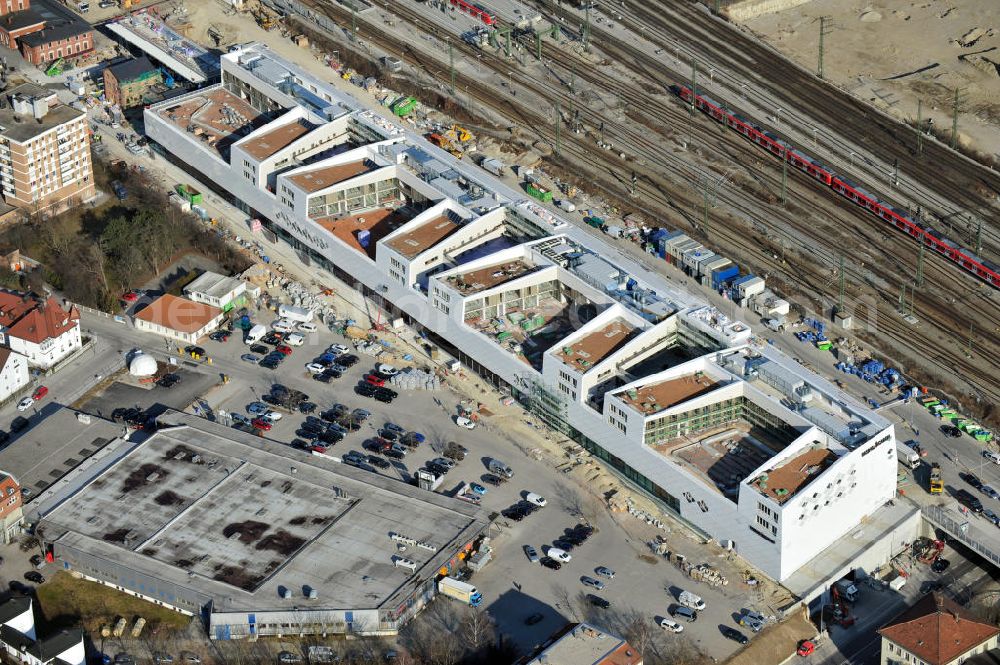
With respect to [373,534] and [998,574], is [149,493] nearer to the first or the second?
[373,534]

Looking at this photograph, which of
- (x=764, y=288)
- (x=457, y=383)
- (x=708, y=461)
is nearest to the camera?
(x=708, y=461)

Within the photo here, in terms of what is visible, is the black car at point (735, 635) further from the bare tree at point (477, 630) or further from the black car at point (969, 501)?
the black car at point (969, 501)

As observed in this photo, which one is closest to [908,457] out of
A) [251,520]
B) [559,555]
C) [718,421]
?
[718,421]

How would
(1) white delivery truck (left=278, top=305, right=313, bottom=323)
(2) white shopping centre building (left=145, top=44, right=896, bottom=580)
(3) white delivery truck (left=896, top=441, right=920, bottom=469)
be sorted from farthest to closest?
Result: (1) white delivery truck (left=278, top=305, right=313, bottom=323) → (3) white delivery truck (left=896, top=441, right=920, bottom=469) → (2) white shopping centre building (left=145, top=44, right=896, bottom=580)

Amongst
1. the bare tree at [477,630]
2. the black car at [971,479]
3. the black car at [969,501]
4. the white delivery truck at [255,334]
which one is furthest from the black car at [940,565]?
the white delivery truck at [255,334]

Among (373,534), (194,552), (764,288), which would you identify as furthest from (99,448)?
(764,288)

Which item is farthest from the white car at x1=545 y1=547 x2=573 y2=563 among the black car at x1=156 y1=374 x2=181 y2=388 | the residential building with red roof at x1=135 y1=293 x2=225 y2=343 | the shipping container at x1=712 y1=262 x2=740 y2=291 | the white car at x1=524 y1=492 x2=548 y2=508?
the residential building with red roof at x1=135 y1=293 x2=225 y2=343

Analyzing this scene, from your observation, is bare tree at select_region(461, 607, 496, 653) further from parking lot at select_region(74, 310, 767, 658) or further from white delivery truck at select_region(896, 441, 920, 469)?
white delivery truck at select_region(896, 441, 920, 469)
